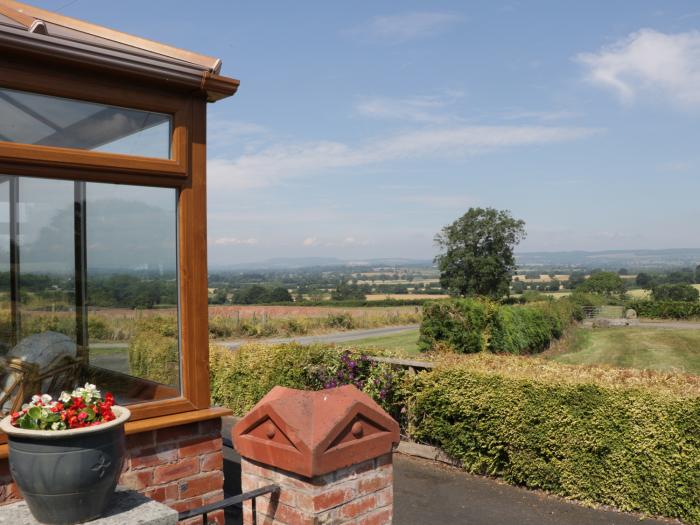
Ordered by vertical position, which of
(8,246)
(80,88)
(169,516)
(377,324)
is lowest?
(377,324)

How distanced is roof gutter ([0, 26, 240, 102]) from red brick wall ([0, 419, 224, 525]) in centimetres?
239

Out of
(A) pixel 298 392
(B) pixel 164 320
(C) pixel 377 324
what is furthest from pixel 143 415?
(C) pixel 377 324

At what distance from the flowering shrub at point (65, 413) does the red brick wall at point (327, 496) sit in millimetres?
718

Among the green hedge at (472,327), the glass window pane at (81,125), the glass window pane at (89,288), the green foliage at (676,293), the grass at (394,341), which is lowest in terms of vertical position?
the grass at (394,341)

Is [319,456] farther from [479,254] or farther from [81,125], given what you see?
[479,254]

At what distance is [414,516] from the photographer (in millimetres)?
6789

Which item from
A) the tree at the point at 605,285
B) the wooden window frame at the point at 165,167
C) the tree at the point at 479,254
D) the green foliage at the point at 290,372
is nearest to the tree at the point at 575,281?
the tree at the point at 605,285

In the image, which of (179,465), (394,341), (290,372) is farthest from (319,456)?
(394,341)

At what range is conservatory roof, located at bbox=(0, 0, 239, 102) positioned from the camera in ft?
12.1

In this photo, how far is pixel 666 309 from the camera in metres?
40.6

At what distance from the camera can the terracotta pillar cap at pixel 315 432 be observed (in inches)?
102

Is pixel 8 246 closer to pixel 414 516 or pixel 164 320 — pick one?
pixel 164 320

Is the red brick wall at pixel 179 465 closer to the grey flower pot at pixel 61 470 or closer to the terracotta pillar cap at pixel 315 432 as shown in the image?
the grey flower pot at pixel 61 470

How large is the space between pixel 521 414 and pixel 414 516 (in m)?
1.87
